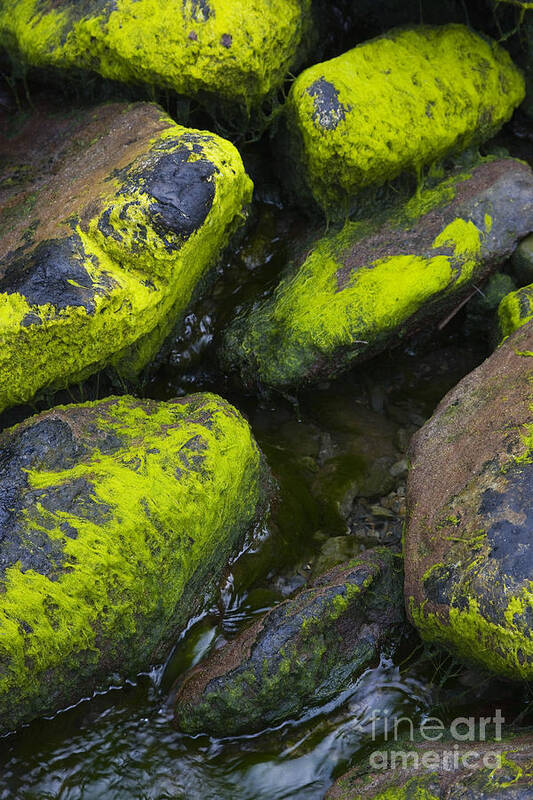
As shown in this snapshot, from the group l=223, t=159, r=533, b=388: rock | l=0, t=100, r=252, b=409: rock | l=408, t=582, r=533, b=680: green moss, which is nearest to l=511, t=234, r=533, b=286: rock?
l=223, t=159, r=533, b=388: rock

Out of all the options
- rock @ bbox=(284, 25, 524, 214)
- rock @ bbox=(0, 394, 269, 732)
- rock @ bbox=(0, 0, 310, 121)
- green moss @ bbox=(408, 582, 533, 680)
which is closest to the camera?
green moss @ bbox=(408, 582, 533, 680)

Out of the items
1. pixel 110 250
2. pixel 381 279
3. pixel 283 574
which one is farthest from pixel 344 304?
pixel 283 574

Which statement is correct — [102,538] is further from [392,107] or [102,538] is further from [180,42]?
[392,107]

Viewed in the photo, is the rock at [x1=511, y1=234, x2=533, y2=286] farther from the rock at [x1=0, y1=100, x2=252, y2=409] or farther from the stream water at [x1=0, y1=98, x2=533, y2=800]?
the rock at [x1=0, y1=100, x2=252, y2=409]

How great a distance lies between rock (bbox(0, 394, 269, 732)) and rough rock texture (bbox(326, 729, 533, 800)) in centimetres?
107

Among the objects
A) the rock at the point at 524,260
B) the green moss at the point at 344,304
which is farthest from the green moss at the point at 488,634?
the rock at the point at 524,260

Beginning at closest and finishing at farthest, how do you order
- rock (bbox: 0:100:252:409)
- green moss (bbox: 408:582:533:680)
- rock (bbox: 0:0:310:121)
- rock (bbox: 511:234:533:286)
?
green moss (bbox: 408:582:533:680), rock (bbox: 0:100:252:409), rock (bbox: 0:0:310:121), rock (bbox: 511:234:533:286)

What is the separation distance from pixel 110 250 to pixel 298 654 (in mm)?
1946

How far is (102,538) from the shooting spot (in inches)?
112

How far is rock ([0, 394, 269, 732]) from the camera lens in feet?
9.02

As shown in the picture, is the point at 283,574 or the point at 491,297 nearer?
the point at 283,574

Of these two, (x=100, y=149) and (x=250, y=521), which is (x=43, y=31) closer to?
(x=100, y=149)

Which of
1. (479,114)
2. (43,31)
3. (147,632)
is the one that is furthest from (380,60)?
(147,632)

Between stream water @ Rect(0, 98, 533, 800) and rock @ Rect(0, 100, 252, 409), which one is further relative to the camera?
rock @ Rect(0, 100, 252, 409)
